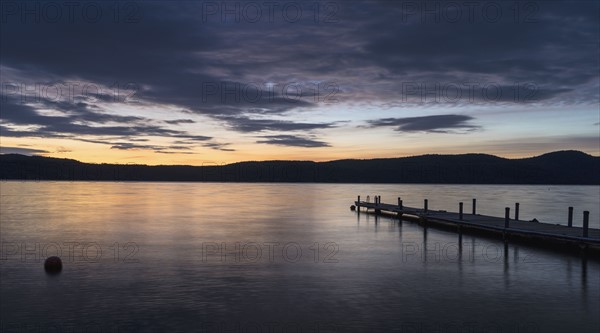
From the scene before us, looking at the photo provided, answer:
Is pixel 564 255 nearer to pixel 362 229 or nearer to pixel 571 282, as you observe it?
pixel 571 282

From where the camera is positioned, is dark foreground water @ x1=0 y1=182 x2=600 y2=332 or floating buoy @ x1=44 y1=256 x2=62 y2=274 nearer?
dark foreground water @ x1=0 y1=182 x2=600 y2=332

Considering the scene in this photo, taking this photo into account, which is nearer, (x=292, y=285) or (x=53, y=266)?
(x=292, y=285)

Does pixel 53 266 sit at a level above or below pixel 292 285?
above

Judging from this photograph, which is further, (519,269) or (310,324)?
(519,269)

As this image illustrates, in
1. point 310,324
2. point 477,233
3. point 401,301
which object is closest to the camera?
point 310,324

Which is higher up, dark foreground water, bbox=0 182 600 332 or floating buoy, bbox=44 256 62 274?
floating buoy, bbox=44 256 62 274

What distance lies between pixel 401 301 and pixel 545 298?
5.51 meters

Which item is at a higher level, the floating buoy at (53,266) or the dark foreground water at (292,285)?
the floating buoy at (53,266)

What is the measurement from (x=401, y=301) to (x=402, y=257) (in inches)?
456

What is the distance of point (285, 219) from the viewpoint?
58.6m

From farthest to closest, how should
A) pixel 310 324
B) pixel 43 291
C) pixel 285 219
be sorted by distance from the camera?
pixel 285 219 < pixel 43 291 < pixel 310 324

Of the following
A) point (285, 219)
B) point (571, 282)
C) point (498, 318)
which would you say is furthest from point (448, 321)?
point (285, 219)

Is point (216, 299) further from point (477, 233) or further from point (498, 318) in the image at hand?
point (477, 233)

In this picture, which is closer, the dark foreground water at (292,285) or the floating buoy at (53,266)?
the dark foreground water at (292,285)
